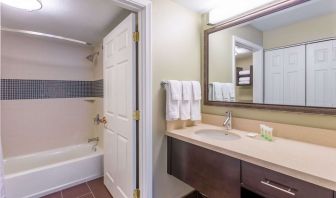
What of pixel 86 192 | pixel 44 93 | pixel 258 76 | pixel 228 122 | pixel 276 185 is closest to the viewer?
pixel 276 185

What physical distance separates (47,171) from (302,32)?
9.28 ft

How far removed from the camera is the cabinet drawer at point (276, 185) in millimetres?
779

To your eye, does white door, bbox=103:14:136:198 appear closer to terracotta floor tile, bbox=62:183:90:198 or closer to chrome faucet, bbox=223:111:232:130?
terracotta floor tile, bbox=62:183:90:198

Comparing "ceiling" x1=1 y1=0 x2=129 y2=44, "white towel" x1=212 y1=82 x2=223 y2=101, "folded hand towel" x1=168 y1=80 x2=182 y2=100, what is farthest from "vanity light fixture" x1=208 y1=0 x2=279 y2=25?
"ceiling" x1=1 y1=0 x2=129 y2=44

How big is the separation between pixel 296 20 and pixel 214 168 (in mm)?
1271

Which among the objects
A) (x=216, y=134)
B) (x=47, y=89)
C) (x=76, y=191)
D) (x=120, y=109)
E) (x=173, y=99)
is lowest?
(x=76, y=191)

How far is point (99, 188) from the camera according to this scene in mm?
2111

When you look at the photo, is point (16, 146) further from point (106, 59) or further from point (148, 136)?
point (148, 136)

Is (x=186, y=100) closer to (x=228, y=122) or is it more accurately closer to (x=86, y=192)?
(x=228, y=122)

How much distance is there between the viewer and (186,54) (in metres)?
1.79

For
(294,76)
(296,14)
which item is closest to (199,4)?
(296,14)

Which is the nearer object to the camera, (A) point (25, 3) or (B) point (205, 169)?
(B) point (205, 169)

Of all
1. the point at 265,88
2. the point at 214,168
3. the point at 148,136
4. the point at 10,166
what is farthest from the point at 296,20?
the point at 10,166

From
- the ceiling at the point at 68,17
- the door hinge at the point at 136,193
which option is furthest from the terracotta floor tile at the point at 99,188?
the ceiling at the point at 68,17
